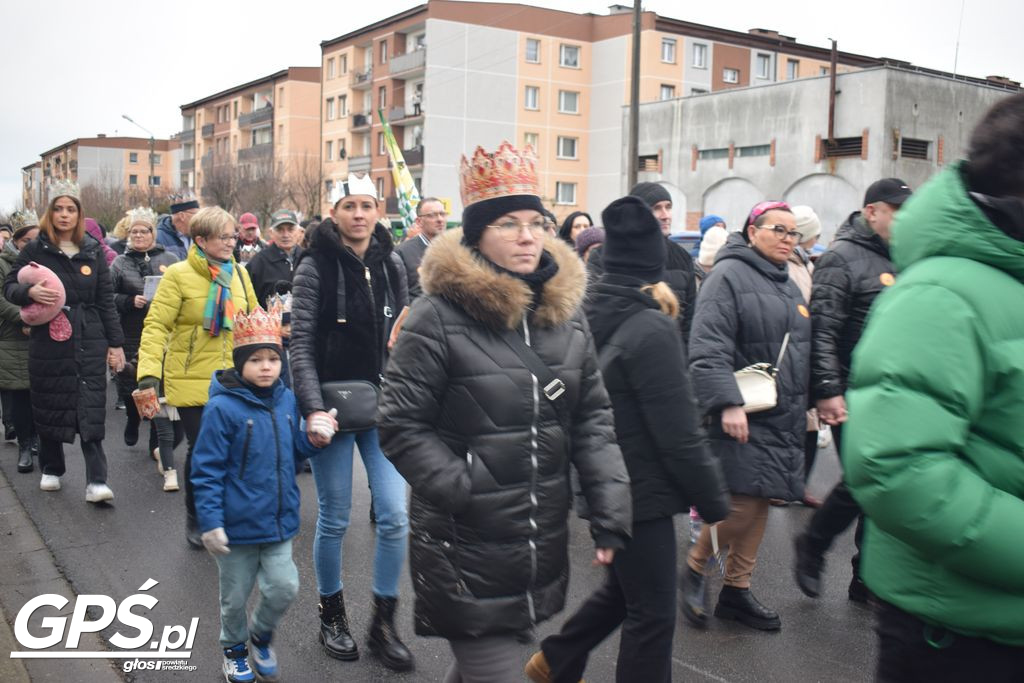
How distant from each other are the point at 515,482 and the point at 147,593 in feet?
10.8

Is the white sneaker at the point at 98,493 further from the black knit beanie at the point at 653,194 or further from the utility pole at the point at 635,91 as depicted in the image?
the utility pole at the point at 635,91

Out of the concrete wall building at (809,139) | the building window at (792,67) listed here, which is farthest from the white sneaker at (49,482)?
the building window at (792,67)

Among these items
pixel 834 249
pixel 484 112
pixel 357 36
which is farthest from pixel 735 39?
pixel 834 249

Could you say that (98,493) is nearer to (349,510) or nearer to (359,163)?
(349,510)

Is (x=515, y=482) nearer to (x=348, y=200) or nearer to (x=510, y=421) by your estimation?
(x=510, y=421)

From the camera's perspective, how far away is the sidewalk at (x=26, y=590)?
435 cm

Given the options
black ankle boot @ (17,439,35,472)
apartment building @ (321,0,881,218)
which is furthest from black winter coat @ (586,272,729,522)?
apartment building @ (321,0,881,218)

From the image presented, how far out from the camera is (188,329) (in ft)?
21.3

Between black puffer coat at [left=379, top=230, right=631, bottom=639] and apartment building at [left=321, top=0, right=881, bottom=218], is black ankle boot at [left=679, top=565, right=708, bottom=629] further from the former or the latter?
apartment building at [left=321, top=0, right=881, bottom=218]

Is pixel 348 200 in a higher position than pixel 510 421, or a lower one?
higher

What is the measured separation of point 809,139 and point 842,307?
32.7 meters

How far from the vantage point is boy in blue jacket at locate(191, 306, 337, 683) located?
13.7ft

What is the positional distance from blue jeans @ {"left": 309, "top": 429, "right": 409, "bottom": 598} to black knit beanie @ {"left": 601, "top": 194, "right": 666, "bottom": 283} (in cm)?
153

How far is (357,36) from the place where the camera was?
64.4m
